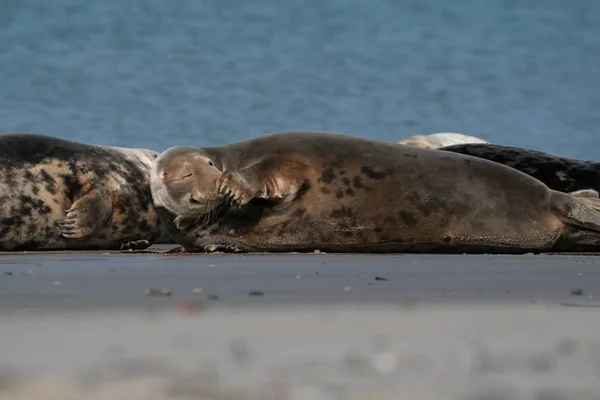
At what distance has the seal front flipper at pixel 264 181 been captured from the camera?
18.5ft

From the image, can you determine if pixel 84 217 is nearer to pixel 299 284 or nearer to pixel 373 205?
pixel 373 205

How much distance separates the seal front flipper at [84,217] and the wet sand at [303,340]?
4.96 m

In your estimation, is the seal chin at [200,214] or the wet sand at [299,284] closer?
the wet sand at [299,284]

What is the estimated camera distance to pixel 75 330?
170cm

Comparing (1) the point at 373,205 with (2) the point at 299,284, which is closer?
(2) the point at 299,284

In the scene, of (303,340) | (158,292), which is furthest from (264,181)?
(303,340)

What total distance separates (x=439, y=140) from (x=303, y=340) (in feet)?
57.8

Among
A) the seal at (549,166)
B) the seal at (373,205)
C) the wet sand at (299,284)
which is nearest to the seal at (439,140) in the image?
the seal at (549,166)

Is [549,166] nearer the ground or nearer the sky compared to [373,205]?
nearer the sky

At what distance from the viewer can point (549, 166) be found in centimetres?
788

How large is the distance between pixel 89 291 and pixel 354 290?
2.39 feet

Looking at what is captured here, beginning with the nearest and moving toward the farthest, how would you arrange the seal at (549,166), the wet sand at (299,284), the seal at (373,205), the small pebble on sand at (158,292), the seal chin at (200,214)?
the wet sand at (299,284)
the small pebble on sand at (158,292)
the seal at (373,205)
the seal chin at (200,214)
the seal at (549,166)

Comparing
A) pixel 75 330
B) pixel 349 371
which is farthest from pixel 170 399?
pixel 75 330

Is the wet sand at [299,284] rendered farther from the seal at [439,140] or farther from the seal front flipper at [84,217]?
the seal at [439,140]
